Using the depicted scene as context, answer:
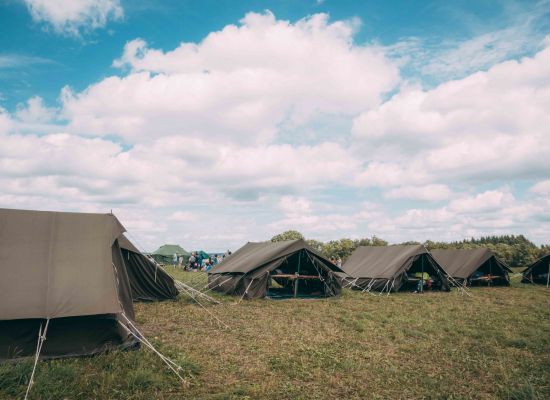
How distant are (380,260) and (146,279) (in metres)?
12.6

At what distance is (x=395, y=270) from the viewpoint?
1895cm

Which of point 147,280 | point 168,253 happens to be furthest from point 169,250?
point 147,280

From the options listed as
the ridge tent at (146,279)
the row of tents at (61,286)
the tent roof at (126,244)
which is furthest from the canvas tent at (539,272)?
the row of tents at (61,286)

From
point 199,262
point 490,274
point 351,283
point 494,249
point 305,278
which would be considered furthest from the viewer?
point 494,249

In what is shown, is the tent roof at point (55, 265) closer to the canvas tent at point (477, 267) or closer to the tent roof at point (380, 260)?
the tent roof at point (380, 260)

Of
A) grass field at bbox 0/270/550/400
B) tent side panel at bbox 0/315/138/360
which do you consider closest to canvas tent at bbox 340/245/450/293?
grass field at bbox 0/270/550/400

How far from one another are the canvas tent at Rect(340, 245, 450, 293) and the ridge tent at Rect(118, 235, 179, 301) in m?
8.06

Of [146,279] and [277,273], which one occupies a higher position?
[277,273]

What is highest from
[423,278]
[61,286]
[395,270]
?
[61,286]

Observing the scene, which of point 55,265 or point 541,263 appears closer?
point 55,265

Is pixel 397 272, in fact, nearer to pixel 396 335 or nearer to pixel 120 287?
pixel 396 335

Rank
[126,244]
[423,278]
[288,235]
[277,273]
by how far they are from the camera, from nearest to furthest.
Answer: [126,244] → [277,273] → [423,278] → [288,235]

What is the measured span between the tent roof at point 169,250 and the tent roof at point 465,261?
110 feet

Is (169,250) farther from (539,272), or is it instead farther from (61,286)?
(61,286)
